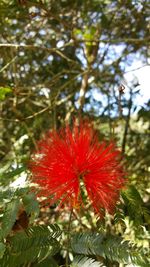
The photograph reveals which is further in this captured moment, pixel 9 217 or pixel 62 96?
pixel 62 96

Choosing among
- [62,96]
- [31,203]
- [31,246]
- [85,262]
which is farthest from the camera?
[62,96]

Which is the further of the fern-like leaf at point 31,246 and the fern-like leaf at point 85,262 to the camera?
the fern-like leaf at point 31,246

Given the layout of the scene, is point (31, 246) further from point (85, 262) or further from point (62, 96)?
point (62, 96)

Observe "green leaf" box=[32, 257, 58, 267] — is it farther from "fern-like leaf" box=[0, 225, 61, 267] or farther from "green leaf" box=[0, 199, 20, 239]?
"green leaf" box=[0, 199, 20, 239]

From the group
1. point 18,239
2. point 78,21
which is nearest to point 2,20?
point 78,21

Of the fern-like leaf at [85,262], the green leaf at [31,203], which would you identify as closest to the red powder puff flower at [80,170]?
the green leaf at [31,203]

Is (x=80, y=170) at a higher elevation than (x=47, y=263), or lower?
higher

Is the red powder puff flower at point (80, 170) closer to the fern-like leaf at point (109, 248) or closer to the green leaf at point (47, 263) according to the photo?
the fern-like leaf at point (109, 248)

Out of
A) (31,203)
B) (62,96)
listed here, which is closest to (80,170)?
(31,203)
